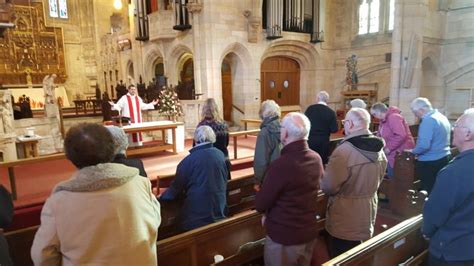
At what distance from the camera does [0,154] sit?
6.20 m

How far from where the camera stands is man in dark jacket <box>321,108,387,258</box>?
2232 mm

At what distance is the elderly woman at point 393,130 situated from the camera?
4118 mm

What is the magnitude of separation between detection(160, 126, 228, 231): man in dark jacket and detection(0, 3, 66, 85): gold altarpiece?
15.2m

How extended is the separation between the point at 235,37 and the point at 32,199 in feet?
24.6

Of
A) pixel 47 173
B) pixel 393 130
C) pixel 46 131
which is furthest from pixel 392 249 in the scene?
pixel 46 131

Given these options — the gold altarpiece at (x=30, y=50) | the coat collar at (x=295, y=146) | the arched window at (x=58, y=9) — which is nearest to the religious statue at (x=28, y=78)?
the gold altarpiece at (x=30, y=50)

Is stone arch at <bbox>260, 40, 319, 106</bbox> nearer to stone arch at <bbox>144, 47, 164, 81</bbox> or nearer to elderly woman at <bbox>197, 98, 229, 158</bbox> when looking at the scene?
stone arch at <bbox>144, 47, 164, 81</bbox>

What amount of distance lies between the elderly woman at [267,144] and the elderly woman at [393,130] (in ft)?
5.92

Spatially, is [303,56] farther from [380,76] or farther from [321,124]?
[321,124]

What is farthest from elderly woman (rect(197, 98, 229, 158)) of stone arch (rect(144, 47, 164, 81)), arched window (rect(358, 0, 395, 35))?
arched window (rect(358, 0, 395, 35))

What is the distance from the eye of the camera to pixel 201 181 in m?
2.60

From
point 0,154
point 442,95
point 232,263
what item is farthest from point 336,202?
point 442,95

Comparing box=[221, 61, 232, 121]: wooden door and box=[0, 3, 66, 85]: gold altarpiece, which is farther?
box=[0, 3, 66, 85]: gold altarpiece

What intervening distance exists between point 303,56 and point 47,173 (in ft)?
31.7
